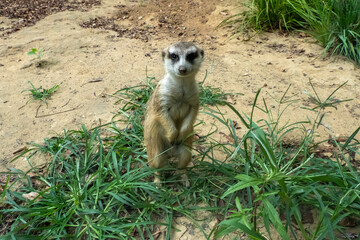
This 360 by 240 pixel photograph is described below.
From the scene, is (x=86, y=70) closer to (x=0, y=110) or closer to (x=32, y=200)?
(x=0, y=110)

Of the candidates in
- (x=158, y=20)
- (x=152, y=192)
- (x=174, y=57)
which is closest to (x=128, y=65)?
(x=158, y=20)

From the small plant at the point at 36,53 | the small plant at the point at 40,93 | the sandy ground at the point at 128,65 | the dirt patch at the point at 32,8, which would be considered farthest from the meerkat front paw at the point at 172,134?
the dirt patch at the point at 32,8

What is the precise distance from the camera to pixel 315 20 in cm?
521

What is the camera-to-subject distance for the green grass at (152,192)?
2156 millimetres

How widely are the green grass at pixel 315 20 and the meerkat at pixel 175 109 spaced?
3264 mm

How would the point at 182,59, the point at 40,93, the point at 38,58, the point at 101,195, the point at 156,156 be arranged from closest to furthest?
the point at 101,195 < the point at 182,59 < the point at 156,156 < the point at 40,93 < the point at 38,58

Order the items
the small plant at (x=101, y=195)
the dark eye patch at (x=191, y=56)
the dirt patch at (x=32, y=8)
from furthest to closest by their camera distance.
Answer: the dirt patch at (x=32, y=8)
the dark eye patch at (x=191, y=56)
the small plant at (x=101, y=195)

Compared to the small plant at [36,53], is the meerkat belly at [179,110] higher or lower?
→ higher

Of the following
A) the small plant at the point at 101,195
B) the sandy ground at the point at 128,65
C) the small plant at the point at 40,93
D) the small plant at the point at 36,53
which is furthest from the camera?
the small plant at the point at 36,53

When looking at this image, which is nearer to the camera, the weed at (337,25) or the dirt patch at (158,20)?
the weed at (337,25)

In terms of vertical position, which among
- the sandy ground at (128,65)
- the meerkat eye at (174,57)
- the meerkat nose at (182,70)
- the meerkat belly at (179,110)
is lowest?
the sandy ground at (128,65)

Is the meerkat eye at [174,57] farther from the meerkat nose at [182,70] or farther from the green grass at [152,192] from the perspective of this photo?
the green grass at [152,192]

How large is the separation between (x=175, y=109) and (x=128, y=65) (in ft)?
7.72

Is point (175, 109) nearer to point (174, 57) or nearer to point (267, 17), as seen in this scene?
point (174, 57)
